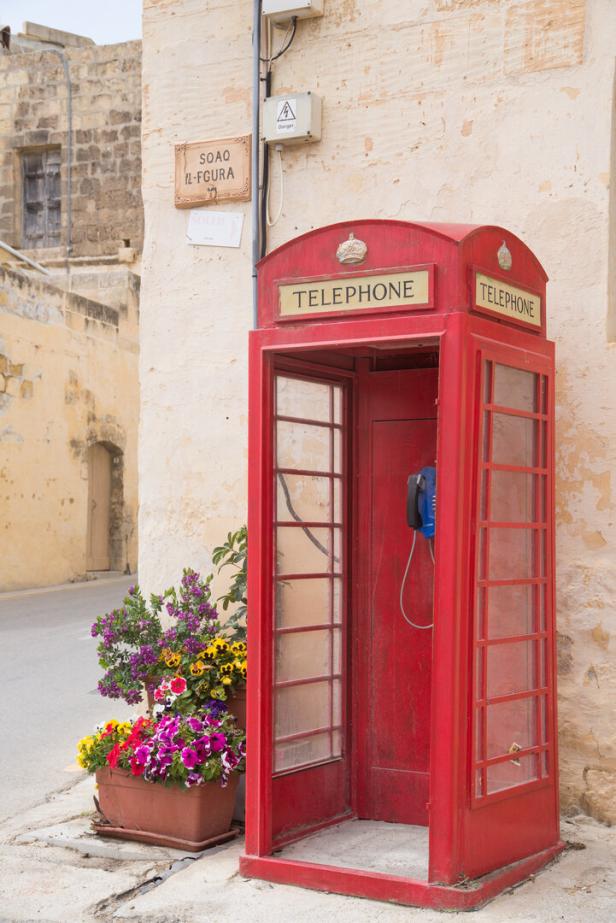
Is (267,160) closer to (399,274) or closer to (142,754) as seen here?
(399,274)

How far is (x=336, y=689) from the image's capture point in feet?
18.7

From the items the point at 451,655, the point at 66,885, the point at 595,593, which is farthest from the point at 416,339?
the point at 66,885

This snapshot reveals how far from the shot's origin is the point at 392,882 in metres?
4.70

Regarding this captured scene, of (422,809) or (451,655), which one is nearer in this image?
(451,655)

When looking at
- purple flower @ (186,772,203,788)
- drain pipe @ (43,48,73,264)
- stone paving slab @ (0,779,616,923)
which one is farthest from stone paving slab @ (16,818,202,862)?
drain pipe @ (43,48,73,264)

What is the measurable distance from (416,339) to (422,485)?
80 centimetres

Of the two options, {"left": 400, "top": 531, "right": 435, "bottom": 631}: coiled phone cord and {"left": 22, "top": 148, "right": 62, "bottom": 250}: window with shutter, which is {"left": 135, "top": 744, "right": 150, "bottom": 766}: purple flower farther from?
{"left": 22, "top": 148, "right": 62, "bottom": 250}: window with shutter

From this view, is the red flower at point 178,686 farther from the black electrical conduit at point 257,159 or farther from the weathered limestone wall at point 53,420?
the weathered limestone wall at point 53,420

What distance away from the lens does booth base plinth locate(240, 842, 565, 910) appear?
457 centimetres

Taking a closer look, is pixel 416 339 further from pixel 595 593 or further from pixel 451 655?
pixel 595 593

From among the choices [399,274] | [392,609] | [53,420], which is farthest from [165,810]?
[53,420]

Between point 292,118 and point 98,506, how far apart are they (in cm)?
1616

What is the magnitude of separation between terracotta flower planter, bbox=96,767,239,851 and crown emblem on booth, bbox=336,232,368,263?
2351 millimetres

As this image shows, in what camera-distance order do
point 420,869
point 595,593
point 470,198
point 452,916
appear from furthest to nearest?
1. point 470,198
2. point 595,593
3. point 420,869
4. point 452,916
